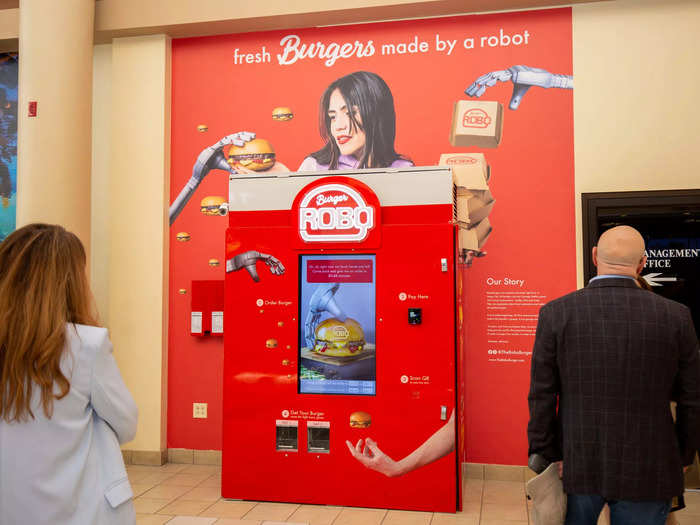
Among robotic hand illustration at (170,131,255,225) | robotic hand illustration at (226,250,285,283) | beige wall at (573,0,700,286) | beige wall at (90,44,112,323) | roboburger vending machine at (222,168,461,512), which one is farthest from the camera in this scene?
beige wall at (90,44,112,323)

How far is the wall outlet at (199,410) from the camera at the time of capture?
16.5ft

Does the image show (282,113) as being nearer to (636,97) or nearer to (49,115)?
(49,115)

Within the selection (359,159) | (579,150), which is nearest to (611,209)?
(579,150)

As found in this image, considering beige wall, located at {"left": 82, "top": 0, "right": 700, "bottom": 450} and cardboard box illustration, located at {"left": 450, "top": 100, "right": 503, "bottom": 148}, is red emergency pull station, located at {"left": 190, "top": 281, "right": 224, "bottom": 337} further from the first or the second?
cardboard box illustration, located at {"left": 450, "top": 100, "right": 503, "bottom": 148}

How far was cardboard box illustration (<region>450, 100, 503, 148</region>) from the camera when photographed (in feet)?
15.3

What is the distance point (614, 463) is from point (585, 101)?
316 centimetres

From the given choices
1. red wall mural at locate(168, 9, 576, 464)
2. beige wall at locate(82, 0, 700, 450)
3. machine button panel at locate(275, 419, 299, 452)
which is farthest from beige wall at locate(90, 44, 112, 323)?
machine button panel at locate(275, 419, 299, 452)

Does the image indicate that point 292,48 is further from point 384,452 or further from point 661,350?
point 661,350

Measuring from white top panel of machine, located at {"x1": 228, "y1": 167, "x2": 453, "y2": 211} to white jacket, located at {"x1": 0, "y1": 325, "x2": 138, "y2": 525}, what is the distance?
2512 mm

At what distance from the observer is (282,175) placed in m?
4.17

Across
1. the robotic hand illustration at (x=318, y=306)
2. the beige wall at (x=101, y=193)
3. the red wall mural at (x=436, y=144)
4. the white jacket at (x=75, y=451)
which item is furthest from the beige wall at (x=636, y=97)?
the beige wall at (x=101, y=193)

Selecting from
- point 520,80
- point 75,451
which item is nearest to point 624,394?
point 75,451

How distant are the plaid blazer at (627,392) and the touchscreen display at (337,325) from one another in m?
1.89

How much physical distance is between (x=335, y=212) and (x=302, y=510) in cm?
190
